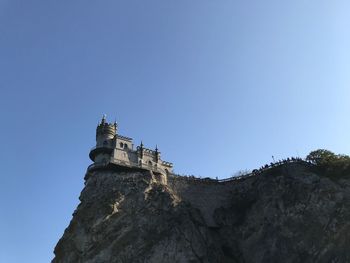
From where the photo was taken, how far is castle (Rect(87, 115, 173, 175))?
62.8 metres

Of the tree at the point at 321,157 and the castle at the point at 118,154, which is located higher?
the castle at the point at 118,154

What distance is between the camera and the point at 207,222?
62531 mm

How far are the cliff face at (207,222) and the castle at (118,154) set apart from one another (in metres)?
1.54

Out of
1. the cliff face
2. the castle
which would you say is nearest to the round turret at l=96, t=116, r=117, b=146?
the castle

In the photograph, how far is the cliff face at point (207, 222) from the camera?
178ft

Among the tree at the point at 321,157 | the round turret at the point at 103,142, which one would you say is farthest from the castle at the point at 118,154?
the tree at the point at 321,157

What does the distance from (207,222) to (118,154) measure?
596 inches

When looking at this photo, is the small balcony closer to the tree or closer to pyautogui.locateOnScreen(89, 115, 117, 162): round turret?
pyautogui.locateOnScreen(89, 115, 117, 162): round turret

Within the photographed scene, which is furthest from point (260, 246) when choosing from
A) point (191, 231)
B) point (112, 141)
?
point (112, 141)

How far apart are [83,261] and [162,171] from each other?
58.2 ft

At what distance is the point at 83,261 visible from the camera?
2119 inches

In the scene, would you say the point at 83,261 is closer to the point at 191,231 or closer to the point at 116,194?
the point at 116,194

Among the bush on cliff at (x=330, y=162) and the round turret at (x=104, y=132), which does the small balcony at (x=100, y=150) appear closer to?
the round turret at (x=104, y=132)

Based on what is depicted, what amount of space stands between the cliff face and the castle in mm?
1543
